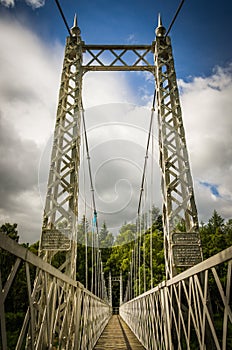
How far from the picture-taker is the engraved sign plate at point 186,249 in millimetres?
3877

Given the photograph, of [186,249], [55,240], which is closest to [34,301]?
[55,240]

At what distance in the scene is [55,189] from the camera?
4453 millimetres

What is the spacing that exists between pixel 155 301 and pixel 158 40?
4965 mm

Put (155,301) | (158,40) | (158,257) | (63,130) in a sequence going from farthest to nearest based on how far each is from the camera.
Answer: (158,257), (158,40), (63,130), (155,301)

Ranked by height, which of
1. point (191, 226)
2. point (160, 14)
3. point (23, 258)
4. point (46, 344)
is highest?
point (160, 14)

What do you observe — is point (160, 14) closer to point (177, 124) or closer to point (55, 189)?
Result: point (177, 124)

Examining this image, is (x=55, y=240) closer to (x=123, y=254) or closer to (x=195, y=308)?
(x=195, y=308)

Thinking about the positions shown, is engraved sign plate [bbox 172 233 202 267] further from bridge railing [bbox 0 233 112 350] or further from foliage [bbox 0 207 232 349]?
bridge railing [bbox 0 233 112 350]

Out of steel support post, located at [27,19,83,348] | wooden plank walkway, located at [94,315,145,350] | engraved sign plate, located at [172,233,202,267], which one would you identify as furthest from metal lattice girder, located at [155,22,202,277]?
wooden plank walkway, located at [94,315,145,350]

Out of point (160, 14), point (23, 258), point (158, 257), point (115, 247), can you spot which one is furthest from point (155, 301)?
point (115, 247)

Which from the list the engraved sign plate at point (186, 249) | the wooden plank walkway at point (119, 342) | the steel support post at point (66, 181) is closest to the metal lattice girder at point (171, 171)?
the engraved sign plate at point (186, 249)

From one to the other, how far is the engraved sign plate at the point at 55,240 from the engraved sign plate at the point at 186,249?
1595 millimetres

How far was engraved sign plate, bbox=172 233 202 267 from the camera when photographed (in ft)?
12.7

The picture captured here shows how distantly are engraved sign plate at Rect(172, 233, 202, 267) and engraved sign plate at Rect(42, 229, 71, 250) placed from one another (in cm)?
159
